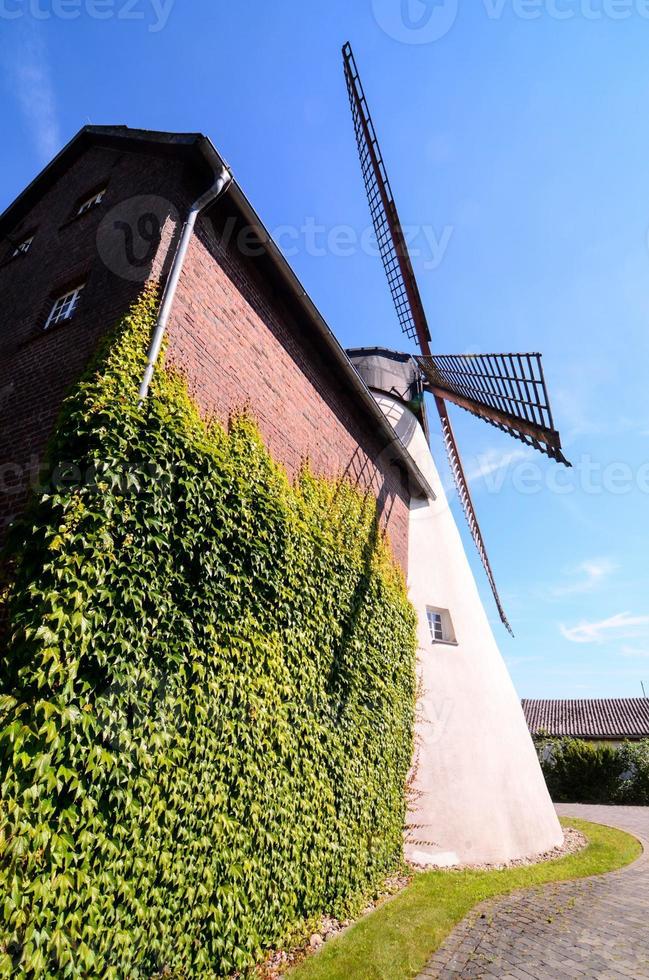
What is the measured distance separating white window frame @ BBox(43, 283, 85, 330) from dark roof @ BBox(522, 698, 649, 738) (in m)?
36.5

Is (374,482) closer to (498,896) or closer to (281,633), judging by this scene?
(281,633)

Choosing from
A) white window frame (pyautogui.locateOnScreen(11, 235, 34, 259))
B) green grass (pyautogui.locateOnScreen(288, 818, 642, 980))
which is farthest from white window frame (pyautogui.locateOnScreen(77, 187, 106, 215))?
green grass (pyautogui.locateOnScreen(288, 818, 642, 980))

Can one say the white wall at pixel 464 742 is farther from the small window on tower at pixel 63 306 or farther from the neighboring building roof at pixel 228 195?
the small window on tower at pixel 63 306

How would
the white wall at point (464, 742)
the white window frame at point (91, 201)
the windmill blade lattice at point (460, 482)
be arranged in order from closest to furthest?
the white wall at point (464, 742) < the white window frame at point (91, 201) < the windmill blade lattice at point (460, 482)

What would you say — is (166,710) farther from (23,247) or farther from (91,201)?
(23,247)

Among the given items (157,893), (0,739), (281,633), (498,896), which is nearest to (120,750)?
(0,739)

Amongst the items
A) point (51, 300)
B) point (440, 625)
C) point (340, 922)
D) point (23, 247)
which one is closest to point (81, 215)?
point (51, 300)

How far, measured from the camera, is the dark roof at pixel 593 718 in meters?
30.6

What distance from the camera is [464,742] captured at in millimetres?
9398

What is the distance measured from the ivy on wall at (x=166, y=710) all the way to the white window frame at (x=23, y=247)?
19.3ft

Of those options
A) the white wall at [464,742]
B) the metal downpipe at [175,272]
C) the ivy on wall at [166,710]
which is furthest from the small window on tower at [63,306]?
the white wall at [464,742]

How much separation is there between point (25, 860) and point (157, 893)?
121 cm

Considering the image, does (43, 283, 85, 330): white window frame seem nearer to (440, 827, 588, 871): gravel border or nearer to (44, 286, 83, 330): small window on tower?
(44, 286, 83, 330): small window on tower

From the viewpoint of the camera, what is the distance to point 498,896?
263 inches
